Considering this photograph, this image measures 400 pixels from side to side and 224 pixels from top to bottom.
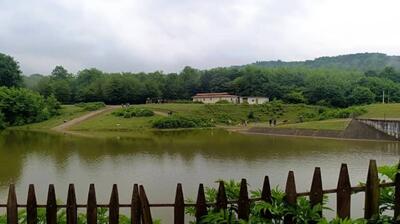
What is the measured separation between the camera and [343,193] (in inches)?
243

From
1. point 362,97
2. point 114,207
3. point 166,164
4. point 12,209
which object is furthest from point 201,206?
point 362,97

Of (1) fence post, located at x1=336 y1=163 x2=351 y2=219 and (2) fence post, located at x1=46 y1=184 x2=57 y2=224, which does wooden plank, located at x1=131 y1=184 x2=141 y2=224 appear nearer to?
(2) fence post, located at x1=46 y1=184 x2=57 y2=224

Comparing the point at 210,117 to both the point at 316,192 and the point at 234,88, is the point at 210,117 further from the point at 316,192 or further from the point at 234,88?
the point at 316,192

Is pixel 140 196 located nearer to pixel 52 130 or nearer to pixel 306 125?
pixel 306 125

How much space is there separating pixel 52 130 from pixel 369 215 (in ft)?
213

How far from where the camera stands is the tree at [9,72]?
100 m

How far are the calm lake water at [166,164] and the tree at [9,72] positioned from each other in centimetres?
6217

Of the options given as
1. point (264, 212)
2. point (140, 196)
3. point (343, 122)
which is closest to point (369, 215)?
point (264, 212)

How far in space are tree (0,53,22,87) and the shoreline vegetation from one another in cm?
2168

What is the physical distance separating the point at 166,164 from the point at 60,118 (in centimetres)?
5333

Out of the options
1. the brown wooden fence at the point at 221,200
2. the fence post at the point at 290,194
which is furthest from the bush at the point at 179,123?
the fence post at the point at 290,194

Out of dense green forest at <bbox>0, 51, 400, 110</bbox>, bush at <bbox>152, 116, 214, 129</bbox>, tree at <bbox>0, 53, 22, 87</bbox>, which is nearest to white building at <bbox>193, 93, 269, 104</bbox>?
dense green forest at <bbox>0, 51, 400, 110</bbox>

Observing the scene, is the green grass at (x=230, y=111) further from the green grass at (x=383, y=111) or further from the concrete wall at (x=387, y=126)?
the concrete wall at (x=387, y=126)

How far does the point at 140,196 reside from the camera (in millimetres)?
6254
